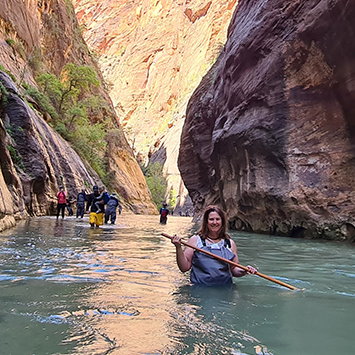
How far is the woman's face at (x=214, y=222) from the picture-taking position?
4270 millimetres

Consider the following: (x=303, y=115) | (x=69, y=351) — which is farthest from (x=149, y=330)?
(x=303, y=115)

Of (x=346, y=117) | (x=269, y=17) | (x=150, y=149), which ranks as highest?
(x=150, y=149)

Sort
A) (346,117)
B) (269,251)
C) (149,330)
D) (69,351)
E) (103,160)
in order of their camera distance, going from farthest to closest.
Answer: (103,160) < (346,117) < (269,251) < (149,330) < (69,351)

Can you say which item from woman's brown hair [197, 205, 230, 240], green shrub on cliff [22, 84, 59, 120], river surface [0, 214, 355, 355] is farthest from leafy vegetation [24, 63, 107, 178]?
woman's brown hair [197, 205, 230, 240]

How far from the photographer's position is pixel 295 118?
11.5 metres

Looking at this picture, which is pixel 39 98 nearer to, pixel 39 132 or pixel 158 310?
pixel 39 132

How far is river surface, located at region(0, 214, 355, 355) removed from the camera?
2303 mm

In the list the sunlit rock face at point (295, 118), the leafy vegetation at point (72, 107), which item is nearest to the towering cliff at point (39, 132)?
the leafy vegetation at point (72, 107)

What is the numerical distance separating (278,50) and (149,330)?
1109cm

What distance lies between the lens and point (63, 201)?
635 inches

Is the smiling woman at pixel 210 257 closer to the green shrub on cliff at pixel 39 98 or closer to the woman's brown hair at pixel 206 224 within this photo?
the woman's brown hair at pixel 206 224

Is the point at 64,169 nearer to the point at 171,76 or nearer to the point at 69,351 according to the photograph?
the point at 69,351

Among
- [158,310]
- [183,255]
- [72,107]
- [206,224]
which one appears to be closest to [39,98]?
[72,107]

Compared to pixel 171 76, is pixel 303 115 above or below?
below
